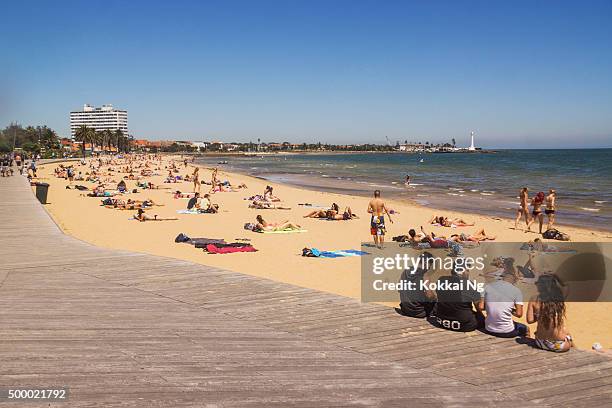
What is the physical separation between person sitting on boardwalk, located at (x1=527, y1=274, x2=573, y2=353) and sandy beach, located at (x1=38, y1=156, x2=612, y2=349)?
5.47 ft

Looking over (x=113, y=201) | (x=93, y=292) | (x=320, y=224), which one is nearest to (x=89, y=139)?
(x=113, y=201)

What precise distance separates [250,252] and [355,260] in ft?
7.83

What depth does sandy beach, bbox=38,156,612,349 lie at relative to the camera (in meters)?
8.59

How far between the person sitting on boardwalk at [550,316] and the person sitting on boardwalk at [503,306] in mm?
207

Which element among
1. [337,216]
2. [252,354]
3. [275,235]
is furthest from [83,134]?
[252,354]

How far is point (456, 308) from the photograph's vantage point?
5.07 m

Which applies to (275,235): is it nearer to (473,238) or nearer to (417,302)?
(473,238)

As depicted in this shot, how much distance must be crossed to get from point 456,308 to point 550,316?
0.85 meters

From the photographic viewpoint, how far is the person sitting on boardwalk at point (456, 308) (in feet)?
16.6

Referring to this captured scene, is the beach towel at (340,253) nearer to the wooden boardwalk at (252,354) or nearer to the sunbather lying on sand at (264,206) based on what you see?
the wooden boardwalk at (252,354)

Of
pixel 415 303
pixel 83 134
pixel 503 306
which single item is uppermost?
pixel 83 134

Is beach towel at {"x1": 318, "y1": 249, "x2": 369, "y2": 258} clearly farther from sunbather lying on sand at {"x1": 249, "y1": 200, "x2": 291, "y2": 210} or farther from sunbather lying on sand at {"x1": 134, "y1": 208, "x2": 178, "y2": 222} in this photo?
sunbather lying on sand at {"x1": 249, "y1": 200, "x2": 291, "y2": 210}

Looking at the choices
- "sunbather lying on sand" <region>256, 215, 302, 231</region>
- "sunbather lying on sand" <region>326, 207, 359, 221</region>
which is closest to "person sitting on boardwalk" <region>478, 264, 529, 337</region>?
"sunbather lying on sand" <region>256, 215, 302, 231</region>

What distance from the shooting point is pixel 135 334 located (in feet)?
15.4
